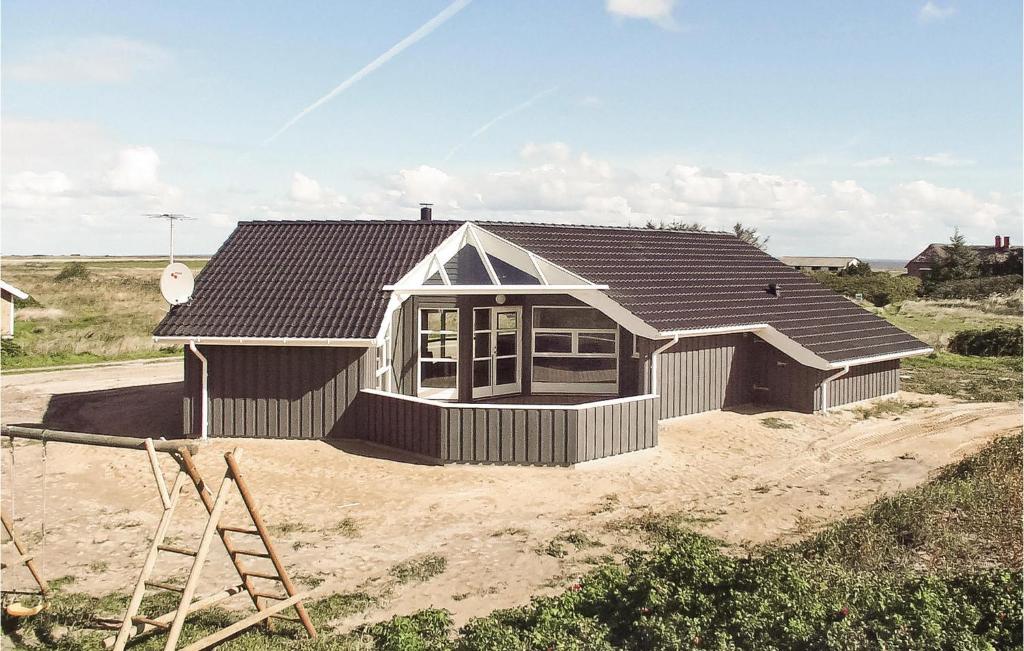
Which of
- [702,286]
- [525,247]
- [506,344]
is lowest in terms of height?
A: [506,344]

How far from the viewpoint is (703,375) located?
705 inches

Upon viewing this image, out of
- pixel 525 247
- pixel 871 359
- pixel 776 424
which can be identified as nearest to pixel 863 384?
pixel 871 359

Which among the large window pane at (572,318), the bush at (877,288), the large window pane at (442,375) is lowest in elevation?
the large window pane at (442,375)

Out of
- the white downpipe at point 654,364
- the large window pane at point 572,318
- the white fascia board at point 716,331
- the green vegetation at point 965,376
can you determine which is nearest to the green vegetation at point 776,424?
the white fascia board at point 716,331

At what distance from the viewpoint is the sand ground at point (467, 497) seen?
9.29 m

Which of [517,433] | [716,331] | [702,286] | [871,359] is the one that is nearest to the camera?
[517,433]

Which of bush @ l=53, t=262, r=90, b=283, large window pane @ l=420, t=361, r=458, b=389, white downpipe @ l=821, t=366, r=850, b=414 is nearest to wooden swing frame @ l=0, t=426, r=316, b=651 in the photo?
large window pane @ l=420, t=361, r=458, b=389

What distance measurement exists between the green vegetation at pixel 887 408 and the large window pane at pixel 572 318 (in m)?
6.27

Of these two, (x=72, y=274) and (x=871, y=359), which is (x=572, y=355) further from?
(x=72, y=274)

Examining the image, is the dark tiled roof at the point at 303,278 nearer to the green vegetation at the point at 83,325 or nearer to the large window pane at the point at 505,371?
the large window pane at the point at 505,371

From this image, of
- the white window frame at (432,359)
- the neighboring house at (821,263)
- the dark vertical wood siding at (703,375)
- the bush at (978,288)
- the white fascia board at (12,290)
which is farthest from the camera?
the neighboring house at (821,263)

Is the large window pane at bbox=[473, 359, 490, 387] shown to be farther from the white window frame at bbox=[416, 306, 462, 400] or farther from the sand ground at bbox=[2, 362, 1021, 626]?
the sand ground at bbox=[2, 362, 1021, 626]

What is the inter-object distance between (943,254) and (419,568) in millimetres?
76555

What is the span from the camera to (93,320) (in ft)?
125
